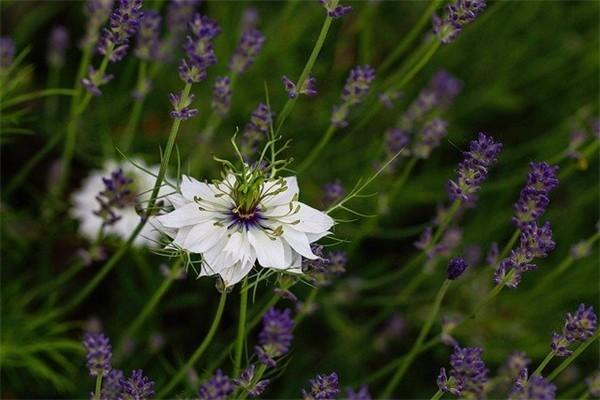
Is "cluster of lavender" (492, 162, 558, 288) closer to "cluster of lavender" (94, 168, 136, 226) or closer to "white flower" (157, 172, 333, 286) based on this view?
"white flower" (157, 172, 333, 286)

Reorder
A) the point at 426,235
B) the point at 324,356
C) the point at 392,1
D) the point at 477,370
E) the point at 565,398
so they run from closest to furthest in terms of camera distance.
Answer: the point at 477,370
the point at 426,235
the point at 565,398
the point at 324,356
the point at 392,1

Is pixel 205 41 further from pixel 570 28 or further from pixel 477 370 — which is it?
pixel 570 28

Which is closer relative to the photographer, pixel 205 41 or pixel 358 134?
pixel 205 41

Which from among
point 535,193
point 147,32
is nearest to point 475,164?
point 535,193

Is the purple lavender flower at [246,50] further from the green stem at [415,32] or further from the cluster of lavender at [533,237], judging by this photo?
the cluster of lavender at [533,237]

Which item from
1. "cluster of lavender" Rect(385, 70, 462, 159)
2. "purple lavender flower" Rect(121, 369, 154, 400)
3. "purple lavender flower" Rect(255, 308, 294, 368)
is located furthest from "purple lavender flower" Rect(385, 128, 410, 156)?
"purple lavender flower" Rect(121, 369, 154, 400)

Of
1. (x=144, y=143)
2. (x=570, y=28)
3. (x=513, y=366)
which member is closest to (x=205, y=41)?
(x=513, y=366)

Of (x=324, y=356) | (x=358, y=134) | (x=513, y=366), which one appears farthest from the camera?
(x=358, y=134)

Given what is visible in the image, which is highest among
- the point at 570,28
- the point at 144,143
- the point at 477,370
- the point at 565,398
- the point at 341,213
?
the point at 570,28
